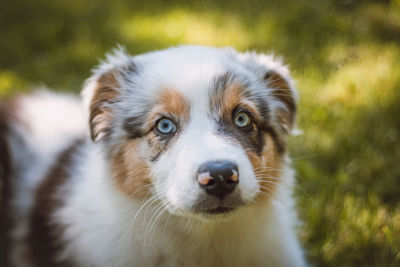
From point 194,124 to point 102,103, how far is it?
2.67ft

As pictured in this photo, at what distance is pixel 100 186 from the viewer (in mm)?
3088

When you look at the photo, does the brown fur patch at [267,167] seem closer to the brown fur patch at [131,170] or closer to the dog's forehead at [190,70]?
the dog's forehead at [190,70]

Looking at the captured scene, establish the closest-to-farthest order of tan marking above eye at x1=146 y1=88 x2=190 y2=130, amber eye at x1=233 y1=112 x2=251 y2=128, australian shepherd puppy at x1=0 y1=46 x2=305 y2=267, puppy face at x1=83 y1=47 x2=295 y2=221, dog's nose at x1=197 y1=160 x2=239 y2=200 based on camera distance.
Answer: dog's nose at x1=197 y1=160 x2=239 y2=200 → puppy face at x1=83 y1=47 x2=295 y2=221 → australian shepherd puppy at x1=0 y1=46 x2=305 y2=267 → tan marking above eye at x1=146 y1=88 x2=190 y2=130 → amber eye at x1=233 y1=112 x2=251 y2=128

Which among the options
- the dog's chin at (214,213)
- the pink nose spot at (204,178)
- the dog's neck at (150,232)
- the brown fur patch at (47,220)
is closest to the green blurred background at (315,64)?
the dog's neck at (150,232)

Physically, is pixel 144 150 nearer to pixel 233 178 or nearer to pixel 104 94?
pixel 104 94

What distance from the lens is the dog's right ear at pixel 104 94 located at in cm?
310

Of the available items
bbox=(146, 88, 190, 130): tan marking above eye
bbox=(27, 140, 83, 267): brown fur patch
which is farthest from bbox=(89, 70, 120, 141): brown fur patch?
bbox=(27, 140, 83, 267): brown fur patch

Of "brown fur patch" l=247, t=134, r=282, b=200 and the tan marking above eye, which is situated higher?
the tan marking above eye

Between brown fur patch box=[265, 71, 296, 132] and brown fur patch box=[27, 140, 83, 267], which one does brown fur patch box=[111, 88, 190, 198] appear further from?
brown fur patch box=[265, 71, 296, 132]

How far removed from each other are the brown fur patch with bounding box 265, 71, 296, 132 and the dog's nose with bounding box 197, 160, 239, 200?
3.15 ft

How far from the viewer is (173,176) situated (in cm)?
255

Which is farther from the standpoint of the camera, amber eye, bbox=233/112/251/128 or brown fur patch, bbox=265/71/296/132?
brown fur patch, bbox=265/71/296/132

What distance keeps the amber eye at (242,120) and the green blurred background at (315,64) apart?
3.36 ft

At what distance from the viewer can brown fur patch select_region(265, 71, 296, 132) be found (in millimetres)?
3215
